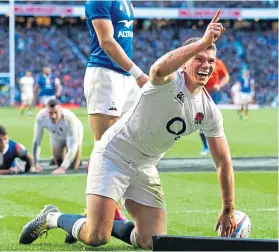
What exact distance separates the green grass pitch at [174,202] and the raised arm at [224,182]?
955 mm

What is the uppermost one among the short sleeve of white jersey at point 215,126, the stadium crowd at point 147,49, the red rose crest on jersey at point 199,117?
the stadium crowd at point 147,49

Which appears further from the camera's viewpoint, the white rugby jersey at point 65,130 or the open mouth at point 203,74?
the white rugby jersey at point 65,130

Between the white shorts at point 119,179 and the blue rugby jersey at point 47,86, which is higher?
the blue rugby jersey at point 47,86

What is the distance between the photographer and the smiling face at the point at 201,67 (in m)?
5.80

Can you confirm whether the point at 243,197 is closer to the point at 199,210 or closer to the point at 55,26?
the point at 199,210

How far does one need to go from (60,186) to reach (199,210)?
2.75 m

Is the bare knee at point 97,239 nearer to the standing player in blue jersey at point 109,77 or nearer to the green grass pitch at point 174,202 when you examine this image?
the green grass pitch at point 174,202

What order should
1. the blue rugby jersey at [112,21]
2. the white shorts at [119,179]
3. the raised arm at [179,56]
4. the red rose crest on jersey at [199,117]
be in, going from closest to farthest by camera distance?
1. the raised arm at [179,56]
2. the red rose crest on jersey at [199,117]
3. the white shorts at [119,179]
4. the blue rugby jersey at [112,21]

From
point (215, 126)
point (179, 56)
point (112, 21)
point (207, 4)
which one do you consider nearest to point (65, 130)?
point (112, 21)

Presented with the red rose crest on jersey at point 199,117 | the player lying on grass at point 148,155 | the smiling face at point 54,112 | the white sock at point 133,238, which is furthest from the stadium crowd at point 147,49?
the red rose crest on jersey at point 199,117

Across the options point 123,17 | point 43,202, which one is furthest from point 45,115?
point 123,17

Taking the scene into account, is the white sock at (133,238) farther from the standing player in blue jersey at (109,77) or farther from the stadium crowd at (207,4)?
the stadium crowd at (207,4)

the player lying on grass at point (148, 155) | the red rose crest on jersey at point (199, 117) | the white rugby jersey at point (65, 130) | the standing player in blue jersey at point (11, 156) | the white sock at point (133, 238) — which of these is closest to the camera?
the player lying on grass at point (148, 155)

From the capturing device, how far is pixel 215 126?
637cm
